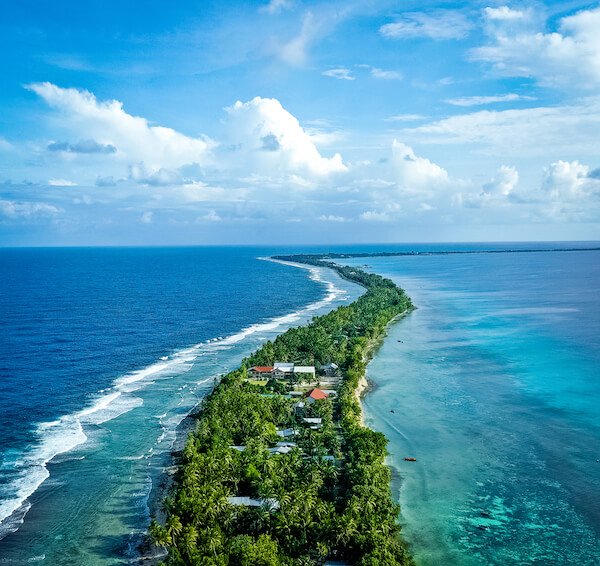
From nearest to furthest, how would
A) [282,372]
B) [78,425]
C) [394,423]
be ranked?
[78,425], [394,423], [282,372]

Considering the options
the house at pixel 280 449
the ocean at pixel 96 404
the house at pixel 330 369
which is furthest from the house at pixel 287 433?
the house at pixel 330 369

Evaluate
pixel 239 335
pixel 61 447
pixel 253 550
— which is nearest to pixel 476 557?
pixel 253 550

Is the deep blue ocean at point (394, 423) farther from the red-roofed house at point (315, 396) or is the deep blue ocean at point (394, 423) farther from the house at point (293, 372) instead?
the house at point (293, 372)

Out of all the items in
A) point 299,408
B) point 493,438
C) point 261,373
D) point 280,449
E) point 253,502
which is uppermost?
point 261,373

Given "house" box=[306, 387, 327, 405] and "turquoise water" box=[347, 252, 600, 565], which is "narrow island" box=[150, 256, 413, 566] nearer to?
"house" box=[306, 387, 327, 405]

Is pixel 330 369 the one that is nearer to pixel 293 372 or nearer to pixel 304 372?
pixel 304 372

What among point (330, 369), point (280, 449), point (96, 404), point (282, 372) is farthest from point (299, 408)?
point (96, 404)
